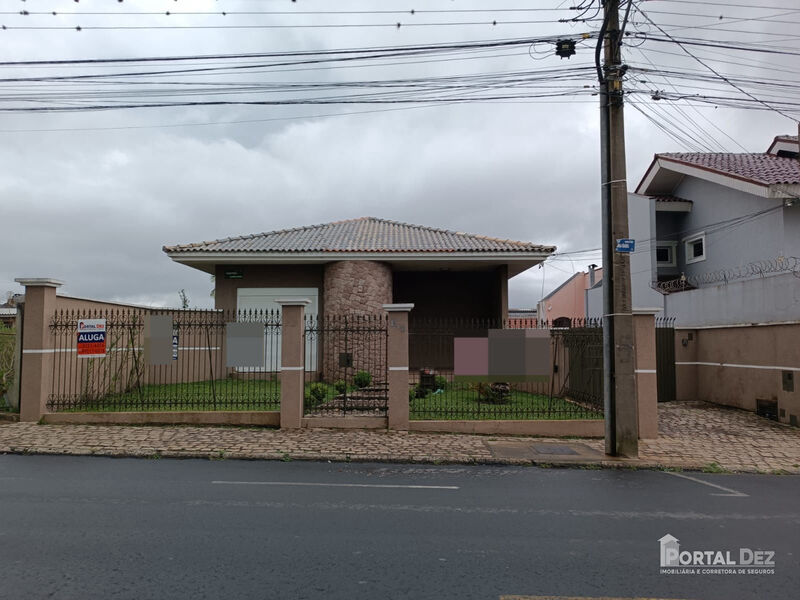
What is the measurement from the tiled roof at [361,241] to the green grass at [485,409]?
16.3ft

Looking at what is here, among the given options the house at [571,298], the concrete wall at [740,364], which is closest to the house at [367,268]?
the concrete wall at [740,364]

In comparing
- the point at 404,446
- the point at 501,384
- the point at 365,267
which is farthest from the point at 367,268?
the point at 404,446

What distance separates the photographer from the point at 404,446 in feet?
32.0

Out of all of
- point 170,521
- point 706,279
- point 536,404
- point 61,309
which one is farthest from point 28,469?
point 706,279

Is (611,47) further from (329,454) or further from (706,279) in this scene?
(706,279)

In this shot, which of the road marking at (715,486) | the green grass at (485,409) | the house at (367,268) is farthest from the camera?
the house at (367,268)

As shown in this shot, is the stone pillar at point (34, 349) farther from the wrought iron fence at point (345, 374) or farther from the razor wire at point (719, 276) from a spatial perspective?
the razor wire at point (719, 276)

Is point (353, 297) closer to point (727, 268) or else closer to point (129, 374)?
point (129, 374)

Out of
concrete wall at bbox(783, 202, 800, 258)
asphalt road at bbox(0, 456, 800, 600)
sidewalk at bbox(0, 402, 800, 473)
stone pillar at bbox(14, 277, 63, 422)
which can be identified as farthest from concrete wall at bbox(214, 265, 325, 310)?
concrete wall at bbox(783, 202, 800, 258)

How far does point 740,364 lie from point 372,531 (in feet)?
40.4

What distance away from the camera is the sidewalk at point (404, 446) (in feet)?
29.5

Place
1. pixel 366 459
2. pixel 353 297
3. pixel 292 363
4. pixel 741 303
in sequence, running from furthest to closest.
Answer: pixel 353 297
pixel 741 303
pixel 292 363
pixel 366 459

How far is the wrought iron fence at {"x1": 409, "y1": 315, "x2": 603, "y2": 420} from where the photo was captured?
1158cm

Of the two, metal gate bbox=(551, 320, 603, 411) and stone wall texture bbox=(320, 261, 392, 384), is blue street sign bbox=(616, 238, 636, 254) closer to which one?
metal gate bbox=(551, 320, 603, 411)
